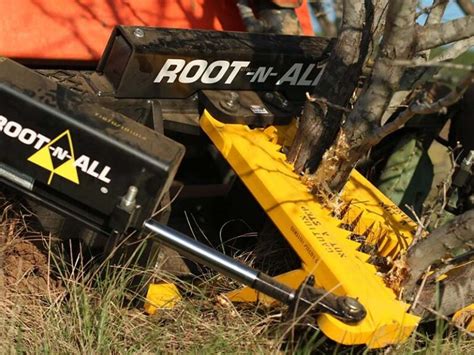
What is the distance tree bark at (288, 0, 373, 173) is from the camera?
2.95 meters

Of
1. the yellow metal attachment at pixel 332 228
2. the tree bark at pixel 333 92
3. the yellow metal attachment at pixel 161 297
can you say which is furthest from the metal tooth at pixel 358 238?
the yellow metal attachment at pixel 161 297

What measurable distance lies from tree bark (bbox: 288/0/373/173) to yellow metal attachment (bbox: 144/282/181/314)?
559mm

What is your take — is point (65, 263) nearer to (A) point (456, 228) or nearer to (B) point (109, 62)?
(B) point (109, 62)

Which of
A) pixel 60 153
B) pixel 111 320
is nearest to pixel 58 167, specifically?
pixel 60 153

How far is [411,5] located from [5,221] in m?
1.37

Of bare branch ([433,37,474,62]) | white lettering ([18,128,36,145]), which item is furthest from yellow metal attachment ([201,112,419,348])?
white lettering ([18,128,36,145])

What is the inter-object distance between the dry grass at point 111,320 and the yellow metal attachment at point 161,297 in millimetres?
40

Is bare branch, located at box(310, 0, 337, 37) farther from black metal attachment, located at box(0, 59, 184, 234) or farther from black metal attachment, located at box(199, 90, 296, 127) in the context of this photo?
black metal attachment, located at box(0, 59, 184, 234)

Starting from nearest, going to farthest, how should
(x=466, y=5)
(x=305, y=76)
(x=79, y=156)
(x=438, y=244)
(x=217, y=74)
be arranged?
(x=79, y=156), (x=438, y=244), (x=217, y=74), (x=305, y=76), (x=466, y=5)

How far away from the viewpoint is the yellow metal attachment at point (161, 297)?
2.73 meters

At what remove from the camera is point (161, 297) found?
110 inches

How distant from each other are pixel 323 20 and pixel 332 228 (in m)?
2.72

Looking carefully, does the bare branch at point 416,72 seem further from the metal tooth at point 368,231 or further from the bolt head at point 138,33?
the bolt head at point 138,33

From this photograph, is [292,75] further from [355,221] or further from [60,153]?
[60,153]
